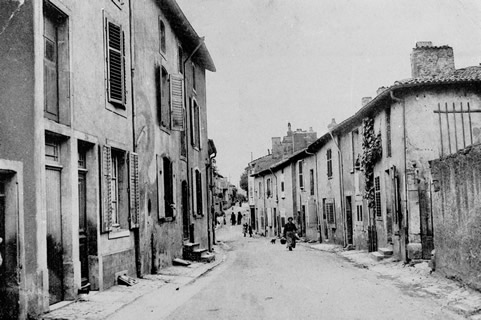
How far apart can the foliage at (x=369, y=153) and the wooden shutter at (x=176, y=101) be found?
6411mm

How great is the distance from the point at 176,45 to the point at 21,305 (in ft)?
39.2

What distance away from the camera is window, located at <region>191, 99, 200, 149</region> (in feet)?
64.6

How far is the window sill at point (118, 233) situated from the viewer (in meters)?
10.7

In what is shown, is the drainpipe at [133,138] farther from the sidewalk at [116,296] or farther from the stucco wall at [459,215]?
the stucco wall at [459,215]

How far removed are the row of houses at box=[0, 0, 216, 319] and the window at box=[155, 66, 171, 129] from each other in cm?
4

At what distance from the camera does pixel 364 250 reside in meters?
20.0

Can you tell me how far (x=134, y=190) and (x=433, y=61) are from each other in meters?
10.1

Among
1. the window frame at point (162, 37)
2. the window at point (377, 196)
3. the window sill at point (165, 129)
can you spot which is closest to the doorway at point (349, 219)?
the window at point (377, 196)

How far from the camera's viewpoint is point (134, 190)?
11992 mm

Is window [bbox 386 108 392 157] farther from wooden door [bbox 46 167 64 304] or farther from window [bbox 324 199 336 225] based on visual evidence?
wooden door [bbox 46 167 64 304]

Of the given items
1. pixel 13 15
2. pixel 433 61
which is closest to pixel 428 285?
pixel 433 61

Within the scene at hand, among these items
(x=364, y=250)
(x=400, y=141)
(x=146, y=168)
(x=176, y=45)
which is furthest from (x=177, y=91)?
(x=364, y=250)

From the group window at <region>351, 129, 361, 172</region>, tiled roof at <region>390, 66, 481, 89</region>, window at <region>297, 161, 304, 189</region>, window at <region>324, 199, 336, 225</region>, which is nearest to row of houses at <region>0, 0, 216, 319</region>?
tiled roof at <region>390, 66, 481, 89</region>

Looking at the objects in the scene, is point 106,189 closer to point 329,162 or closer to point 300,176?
point 329,162
